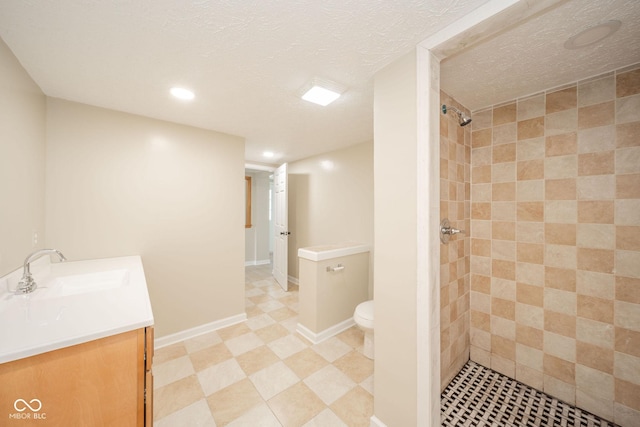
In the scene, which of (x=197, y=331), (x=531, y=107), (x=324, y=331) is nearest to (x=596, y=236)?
(x=531, y=107)

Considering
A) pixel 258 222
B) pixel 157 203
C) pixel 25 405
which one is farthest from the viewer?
pixel 258 222

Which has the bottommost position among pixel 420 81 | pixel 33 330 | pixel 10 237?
pixel 33 330

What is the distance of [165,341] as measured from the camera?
2307 millimetres

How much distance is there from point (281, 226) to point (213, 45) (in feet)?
9.93

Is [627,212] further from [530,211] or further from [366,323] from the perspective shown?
[366,323]

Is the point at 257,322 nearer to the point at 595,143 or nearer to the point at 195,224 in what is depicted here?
the point at 195,224

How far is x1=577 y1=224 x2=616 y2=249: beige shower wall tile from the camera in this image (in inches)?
57.2

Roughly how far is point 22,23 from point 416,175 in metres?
2.11

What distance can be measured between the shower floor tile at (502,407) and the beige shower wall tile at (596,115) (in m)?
1.94

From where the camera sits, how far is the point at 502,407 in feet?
5.19

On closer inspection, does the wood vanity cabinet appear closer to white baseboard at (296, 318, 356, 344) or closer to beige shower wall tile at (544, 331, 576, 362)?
white baseboard at (296, 318, 356, 344)

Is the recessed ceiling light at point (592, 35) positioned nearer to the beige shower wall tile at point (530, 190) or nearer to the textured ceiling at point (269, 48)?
the textured ceiling at point (269, 48)

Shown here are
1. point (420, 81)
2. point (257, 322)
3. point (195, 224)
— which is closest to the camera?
point (420, 81)

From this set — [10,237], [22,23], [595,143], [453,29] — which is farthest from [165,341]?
[595,143]
